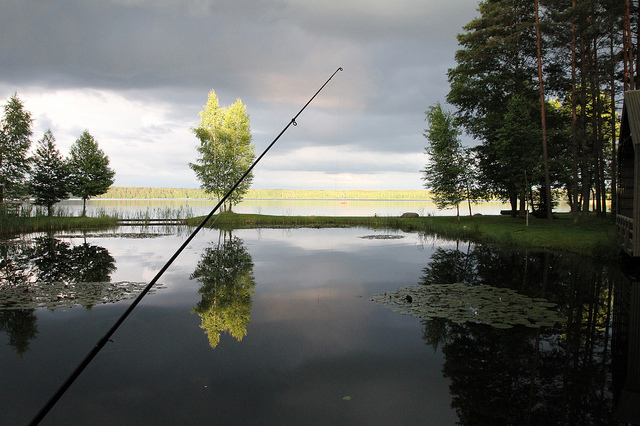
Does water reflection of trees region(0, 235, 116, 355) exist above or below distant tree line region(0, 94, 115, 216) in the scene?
below

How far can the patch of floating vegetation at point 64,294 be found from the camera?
28.4 feet

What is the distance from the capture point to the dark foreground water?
14.4 ft

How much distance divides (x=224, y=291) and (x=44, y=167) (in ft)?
106

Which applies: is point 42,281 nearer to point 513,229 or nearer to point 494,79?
point 513,229

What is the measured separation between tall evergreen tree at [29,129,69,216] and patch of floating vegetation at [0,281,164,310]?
27.4 m

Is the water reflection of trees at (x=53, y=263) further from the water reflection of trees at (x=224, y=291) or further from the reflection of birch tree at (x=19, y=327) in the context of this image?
the water reflection of trees at (x=224, y=291)

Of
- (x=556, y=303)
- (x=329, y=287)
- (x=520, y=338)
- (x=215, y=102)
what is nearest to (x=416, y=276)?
(x=329, y=287)

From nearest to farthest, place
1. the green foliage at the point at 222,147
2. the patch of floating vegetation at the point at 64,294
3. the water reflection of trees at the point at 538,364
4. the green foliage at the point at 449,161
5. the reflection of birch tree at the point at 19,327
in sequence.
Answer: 1. the water reflection of trees at the point at 538,364
2. the reflection of birch tree at the point at 19,327
3. the patch of floating vegetation at the point at 64,294
4. the green foliage at the point at 449,161
5. the green foliage at the point at 222,147

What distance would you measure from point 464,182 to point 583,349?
88.5 feet

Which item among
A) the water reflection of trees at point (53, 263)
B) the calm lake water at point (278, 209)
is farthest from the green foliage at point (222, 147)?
the water reflection of trees at point (53, 263)

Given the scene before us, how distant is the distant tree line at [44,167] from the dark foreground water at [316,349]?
24.7m

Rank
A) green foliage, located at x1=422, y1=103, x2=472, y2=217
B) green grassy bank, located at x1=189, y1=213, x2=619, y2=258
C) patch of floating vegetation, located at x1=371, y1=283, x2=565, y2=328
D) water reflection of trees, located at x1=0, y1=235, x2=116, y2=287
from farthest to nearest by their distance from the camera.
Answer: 1. green foliage, located at x1=422, y1=103, x2=472, y2=217
2. green grassy bank, located at x1=189, y1=213, x2=619, y2=258
3. water reflection of trees, located at x1=0, y1=235, x2=116, y2=287
4. patch of floating vegetation, located at x1=371, y1=283, x2=565, y2=328

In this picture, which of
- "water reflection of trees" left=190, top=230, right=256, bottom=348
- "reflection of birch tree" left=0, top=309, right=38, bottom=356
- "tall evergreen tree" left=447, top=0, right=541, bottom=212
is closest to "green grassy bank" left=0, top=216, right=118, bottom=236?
"water reflection of trees" left=190, top=230, right=256, bottom=348

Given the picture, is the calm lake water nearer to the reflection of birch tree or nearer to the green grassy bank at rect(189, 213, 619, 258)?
the green grassy bank at rect(189, 213, 619, 258)
